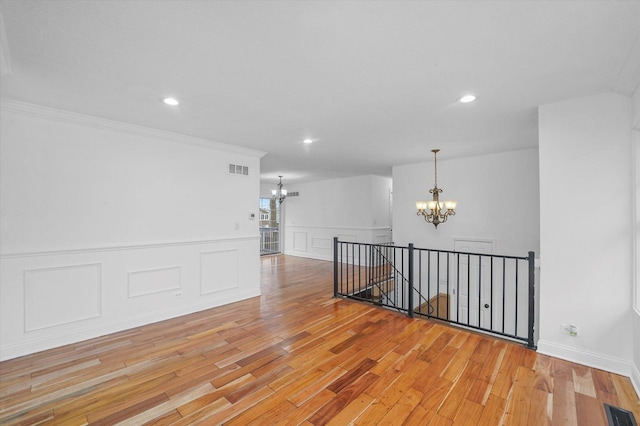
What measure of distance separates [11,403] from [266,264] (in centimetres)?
591

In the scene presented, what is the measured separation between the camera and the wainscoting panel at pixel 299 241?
30.6 feet

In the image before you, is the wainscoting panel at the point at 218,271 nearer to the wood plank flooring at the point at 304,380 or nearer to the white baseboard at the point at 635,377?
the wood plank flooring at the point at 304,380

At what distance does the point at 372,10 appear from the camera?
1509mm

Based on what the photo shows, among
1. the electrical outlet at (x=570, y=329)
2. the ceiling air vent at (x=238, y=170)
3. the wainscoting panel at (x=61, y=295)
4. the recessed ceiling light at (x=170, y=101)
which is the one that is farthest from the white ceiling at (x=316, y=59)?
the electrical outlet at (x=570, y=329)

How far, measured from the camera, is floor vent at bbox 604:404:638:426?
1869mm

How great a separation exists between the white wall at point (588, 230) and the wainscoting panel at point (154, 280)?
4415mm

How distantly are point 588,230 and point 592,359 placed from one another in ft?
3.86

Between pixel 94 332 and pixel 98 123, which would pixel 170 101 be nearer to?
pixel 98 123

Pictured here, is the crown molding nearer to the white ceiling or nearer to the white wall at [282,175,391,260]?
the white ceiling

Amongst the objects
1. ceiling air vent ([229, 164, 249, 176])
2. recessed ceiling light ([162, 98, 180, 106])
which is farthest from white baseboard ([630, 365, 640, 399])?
ceiling air vent ([229, 164, 249, 176])

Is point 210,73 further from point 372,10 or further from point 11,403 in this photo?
point 11,403

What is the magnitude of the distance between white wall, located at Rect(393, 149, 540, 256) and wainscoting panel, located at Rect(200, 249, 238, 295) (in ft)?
12.4

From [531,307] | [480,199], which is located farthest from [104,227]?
[480,199]

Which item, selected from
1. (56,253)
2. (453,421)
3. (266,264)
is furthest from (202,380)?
(266,264)
